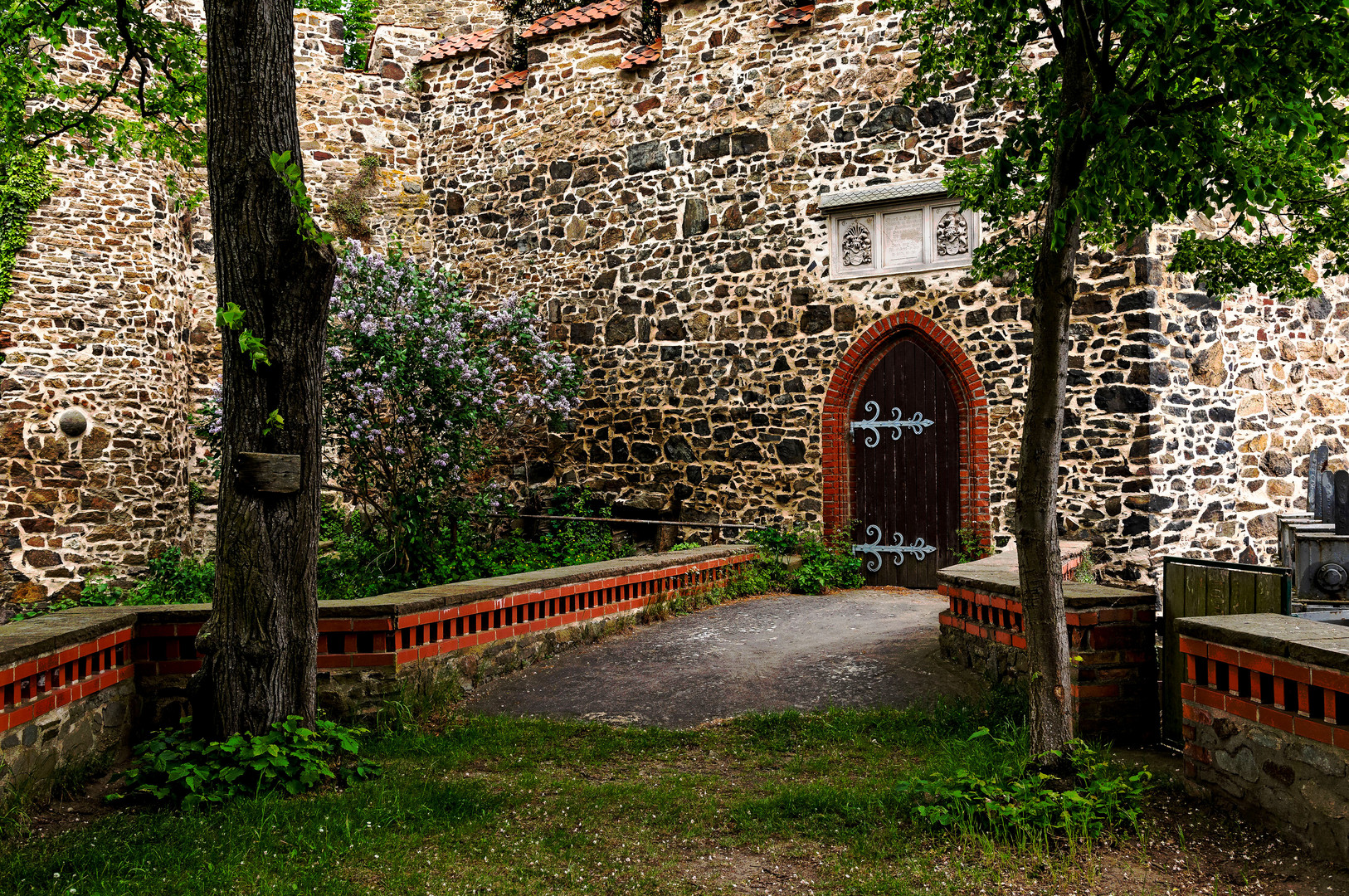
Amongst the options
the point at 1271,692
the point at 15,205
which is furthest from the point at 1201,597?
the point at 15,205

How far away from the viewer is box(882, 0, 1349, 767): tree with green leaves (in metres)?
2.90

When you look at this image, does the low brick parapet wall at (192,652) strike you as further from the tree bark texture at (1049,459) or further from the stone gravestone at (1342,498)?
the stone gravestone at (1342,498)

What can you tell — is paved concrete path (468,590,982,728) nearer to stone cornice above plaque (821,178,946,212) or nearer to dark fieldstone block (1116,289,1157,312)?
dark fieldstone block (1116,289,1157,312)

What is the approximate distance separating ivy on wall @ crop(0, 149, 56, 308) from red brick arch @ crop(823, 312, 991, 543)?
28.7 feet

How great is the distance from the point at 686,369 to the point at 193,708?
7887 mm

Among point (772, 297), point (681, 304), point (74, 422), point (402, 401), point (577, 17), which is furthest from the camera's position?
point (577, 17)

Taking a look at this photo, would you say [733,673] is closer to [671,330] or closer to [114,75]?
[114,75]

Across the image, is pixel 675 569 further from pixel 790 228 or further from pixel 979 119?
pixel 979 119

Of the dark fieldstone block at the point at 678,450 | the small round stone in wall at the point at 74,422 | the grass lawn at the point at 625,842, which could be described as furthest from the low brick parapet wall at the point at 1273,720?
the small round stone in wall at the point at 74,422

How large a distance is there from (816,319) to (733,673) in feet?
18.9

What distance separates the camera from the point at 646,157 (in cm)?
1150

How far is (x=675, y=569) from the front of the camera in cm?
816

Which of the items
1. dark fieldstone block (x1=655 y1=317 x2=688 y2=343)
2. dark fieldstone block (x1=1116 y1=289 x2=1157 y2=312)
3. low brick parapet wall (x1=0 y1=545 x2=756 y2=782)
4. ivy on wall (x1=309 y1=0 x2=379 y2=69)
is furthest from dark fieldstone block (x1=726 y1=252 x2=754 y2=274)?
ivy on wall (x1=309 y1=0 x2=379 y2=69)

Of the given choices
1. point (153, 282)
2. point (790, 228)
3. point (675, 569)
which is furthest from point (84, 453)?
point (790, 228)
